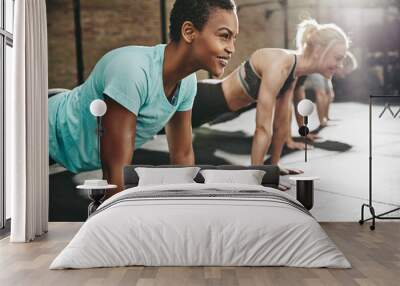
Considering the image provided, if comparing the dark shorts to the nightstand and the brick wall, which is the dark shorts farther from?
the nightstand

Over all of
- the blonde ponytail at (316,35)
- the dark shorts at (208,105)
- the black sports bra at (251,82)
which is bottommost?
the dark shorts at (208,105)

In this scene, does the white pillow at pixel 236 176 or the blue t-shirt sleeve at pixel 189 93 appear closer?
the white pillow at pixel 236 176

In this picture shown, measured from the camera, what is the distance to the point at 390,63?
24.8 feet

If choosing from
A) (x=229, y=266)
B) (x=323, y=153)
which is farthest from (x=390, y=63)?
(x=229, y=266)

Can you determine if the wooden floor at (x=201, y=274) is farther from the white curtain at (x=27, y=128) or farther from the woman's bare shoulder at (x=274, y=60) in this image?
the woman's bare shoulder at (x=274, y=60)

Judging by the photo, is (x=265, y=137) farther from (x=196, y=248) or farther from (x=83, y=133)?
(x=196, y=248)

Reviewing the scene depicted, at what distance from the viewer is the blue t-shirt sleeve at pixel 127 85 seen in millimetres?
7125

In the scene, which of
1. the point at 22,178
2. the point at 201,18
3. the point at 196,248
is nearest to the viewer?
the point at 196,248

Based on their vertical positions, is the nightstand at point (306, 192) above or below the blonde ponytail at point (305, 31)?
below

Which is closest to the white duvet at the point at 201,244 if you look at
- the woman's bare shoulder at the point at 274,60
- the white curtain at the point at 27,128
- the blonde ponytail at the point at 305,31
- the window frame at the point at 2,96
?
the white curtain at the point at 27,128

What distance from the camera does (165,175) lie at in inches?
262

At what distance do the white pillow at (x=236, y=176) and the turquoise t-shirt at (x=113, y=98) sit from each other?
1.09 m

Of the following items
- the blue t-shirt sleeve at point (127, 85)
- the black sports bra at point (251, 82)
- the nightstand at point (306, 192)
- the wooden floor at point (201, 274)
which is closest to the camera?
the wooden floor at point (201, 274)

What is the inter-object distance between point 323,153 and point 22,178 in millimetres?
Answer: 3756
